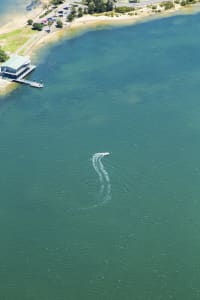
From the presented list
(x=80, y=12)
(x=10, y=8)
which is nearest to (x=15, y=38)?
(x=80, y=12)

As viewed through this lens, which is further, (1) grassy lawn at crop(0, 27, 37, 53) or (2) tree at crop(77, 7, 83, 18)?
(2) tree at crop(77, 7, 83, 18)

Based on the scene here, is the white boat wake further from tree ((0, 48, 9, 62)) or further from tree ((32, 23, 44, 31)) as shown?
tree ((32, 23, 44, 31))

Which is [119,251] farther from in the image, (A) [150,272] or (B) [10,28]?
(B) [10,28]

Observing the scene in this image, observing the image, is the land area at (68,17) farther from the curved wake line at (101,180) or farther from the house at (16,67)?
the curved wake line at (101,180)

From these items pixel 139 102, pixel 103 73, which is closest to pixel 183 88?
pixel 139 102

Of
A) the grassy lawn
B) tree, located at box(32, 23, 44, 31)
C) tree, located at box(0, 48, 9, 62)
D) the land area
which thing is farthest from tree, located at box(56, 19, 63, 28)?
tree, located at box(0, 48, 9, 62)

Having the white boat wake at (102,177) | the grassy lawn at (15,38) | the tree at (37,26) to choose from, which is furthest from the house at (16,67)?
the white boat wake at (102,177)

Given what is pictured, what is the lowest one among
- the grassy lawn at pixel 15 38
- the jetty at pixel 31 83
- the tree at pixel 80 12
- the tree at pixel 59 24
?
the jetty at pixel 31 83
